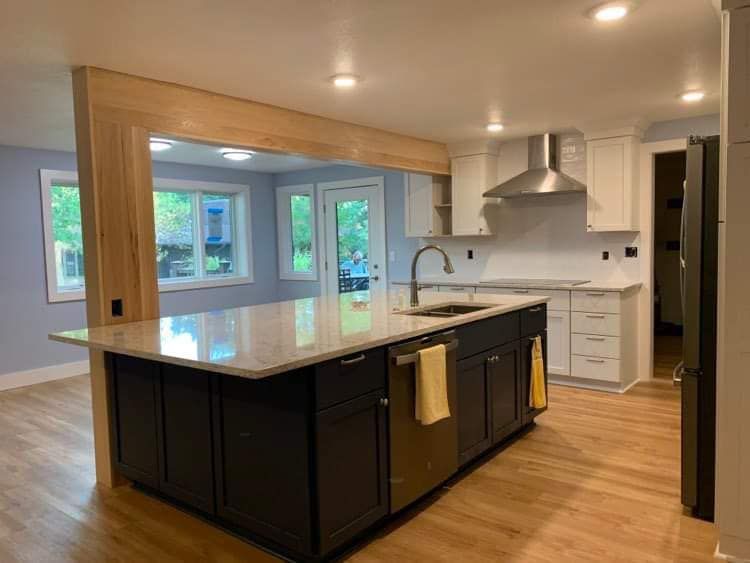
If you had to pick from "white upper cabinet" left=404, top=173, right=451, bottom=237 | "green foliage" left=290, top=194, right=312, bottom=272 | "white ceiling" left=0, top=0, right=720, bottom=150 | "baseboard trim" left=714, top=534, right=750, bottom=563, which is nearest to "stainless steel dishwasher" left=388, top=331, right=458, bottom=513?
"baseboard trim" left=714, top=534, right=750, bottom=563

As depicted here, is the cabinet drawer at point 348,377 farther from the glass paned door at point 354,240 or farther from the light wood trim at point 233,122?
the glass paned door at point 354,240

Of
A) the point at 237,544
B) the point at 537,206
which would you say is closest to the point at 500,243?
the point at 537,206

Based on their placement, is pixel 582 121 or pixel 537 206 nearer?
pixel 582 121

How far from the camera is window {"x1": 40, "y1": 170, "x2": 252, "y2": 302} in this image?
5703 mm

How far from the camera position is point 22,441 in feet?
12.7

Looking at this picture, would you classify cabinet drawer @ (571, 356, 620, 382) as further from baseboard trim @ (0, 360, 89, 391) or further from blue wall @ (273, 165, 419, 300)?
baseboard trim @ (0, 360, 89, 391)

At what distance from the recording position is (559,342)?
16.2ft

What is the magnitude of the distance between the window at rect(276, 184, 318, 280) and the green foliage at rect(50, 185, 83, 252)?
8.48 ft

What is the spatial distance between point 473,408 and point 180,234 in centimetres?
490

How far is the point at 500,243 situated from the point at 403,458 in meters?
3.68

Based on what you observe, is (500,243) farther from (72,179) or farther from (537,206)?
(72,179)

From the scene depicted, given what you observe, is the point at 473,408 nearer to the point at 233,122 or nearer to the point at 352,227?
the point at 233,122

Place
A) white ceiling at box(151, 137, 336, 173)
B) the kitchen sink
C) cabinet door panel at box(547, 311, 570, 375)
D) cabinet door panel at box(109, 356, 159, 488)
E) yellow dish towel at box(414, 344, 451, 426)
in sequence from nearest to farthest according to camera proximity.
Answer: yellow dish towel at box(414, 344, 451, 426) < cabinet door panel at box(109, 356, 159, 488) < the kitchen sink < cabinet door panel at box(547, 311, 570, 375) < white ceiling at box(151, 137, 336, 173)

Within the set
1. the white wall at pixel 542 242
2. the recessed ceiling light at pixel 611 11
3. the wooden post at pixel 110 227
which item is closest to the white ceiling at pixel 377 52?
the recessed ceiling light at pixel 611 11
